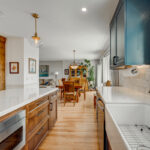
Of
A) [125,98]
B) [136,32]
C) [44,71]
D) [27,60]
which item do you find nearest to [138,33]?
[136,32]

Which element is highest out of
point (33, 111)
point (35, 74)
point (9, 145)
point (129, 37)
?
point (129, 37)

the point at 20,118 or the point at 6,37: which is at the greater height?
the point at 6,37

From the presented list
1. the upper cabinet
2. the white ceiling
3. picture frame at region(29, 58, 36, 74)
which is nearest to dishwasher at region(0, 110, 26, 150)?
the upper cabinet

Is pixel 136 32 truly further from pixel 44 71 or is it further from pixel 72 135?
pixel 44 71

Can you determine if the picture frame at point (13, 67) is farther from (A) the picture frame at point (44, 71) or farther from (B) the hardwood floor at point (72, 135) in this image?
(A) the picture frame at point (44, 71)

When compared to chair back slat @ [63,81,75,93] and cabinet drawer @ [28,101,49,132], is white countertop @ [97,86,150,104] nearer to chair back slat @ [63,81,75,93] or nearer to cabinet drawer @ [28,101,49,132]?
cabinet drawer @ [28,101,49,132]

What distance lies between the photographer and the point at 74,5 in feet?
6.18

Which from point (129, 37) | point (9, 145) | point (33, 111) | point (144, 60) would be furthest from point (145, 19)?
point (9, 145)

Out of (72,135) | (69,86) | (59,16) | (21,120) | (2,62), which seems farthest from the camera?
(69,86)

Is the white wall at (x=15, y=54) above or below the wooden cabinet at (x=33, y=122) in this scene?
above

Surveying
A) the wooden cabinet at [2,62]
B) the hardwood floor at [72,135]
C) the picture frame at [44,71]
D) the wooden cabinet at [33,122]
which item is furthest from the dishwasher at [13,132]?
the picture frame at [44,71]

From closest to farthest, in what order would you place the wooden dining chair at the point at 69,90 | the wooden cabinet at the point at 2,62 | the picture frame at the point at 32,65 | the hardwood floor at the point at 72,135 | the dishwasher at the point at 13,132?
the dishwasher at the point at 13,132 → the hardwood floor at the point at 72,135 → the wooden cabinet at the point at 2,62 → the picture frame at the point at 32,65 → the wooden dining chair at the point at 69,90

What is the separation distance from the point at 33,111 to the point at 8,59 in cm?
298

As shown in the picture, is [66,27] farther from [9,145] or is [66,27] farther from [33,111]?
[9,145]
